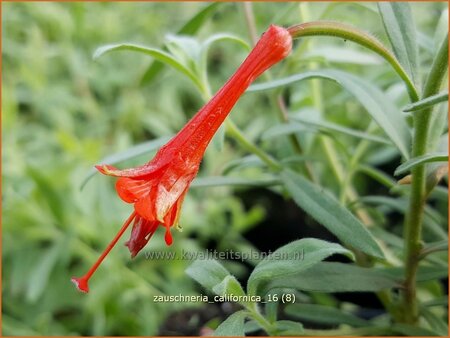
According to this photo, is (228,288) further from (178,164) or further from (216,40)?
(216,40)

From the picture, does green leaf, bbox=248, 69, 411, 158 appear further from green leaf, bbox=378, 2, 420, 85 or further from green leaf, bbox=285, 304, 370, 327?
green leaf, bbox=285, 304, 370, 327

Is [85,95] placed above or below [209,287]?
above

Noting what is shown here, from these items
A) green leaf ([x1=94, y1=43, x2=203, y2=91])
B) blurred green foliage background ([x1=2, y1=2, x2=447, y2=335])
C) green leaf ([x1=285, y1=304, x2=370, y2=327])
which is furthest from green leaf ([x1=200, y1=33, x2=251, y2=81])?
green leaf ([x1=285, y1=304, x2=370, y2=327])

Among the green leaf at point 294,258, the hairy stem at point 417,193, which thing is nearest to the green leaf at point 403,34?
the hairy stem at point 417,193

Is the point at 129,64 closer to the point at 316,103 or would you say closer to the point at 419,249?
the point at 316,103

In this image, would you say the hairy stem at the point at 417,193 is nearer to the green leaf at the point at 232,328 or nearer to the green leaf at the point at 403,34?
the green leaf at the point at 403,34

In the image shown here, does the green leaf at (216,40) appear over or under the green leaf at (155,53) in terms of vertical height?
over

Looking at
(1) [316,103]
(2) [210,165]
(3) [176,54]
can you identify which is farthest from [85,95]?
(3) [176,54]
